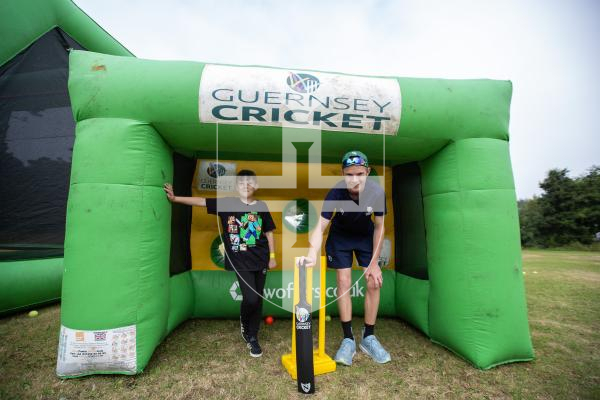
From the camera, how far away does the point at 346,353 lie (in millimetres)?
2508

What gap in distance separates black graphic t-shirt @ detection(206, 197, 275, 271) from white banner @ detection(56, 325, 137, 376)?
101 centimetres

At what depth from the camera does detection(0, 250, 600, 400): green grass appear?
2035 mm

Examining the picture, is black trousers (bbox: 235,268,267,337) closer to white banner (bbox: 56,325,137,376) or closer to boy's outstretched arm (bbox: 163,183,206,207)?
boy's outstretched arm (bbox: 163,183,206,207)

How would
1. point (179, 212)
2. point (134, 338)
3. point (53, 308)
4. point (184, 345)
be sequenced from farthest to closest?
point (53, 308)
point (179, 212)
point (184, 345)
point (134, 338)

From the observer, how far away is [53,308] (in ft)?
12.2

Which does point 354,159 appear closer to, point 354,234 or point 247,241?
point 354,234

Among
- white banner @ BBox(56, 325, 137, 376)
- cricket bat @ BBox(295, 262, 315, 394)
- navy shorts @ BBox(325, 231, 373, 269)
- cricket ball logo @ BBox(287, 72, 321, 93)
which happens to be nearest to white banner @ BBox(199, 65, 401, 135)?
cricket ball logo @ BBox(287, 72, 321, 93)

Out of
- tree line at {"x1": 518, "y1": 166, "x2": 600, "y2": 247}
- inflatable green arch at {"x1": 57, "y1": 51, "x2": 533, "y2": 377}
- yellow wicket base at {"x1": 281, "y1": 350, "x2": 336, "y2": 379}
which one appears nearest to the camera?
inflatable green arch at {"x1": 57, "y1": 51, "x2": 533, "y2": 377}

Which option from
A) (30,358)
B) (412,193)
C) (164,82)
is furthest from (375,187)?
(30,358)

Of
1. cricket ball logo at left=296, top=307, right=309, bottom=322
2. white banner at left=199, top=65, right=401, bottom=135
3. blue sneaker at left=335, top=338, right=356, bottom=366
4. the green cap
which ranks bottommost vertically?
blue sneaker at left=335, top=338, right=356, bottom=366

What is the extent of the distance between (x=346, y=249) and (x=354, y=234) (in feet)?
0.55

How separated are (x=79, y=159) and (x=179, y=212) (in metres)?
1.13

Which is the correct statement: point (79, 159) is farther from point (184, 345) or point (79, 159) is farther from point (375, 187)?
point (375, 187)

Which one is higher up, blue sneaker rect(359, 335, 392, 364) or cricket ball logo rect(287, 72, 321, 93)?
cricket ball logo rect(287, 72, 321, 93)
